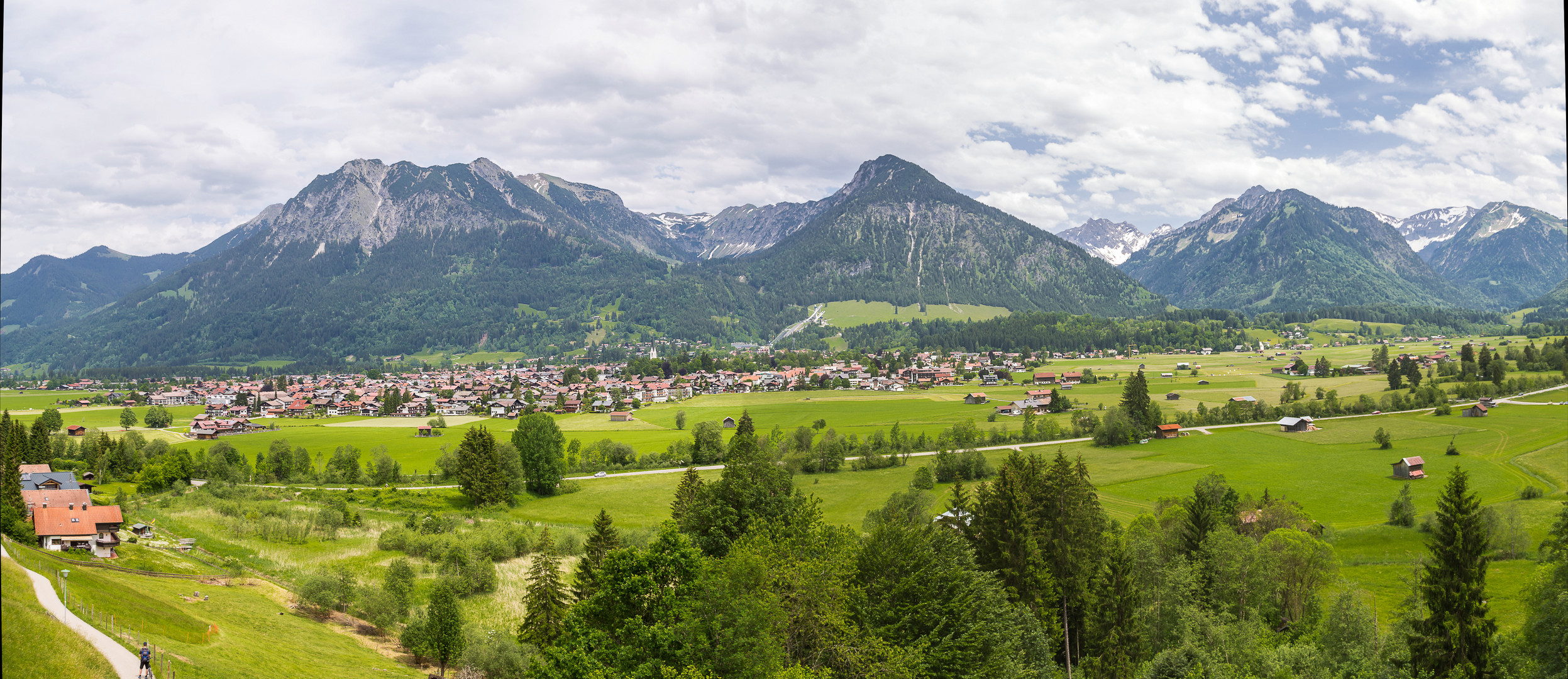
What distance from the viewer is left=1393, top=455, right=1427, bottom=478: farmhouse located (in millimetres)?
64125

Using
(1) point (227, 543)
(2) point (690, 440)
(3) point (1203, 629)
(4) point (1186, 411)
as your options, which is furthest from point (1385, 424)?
(1) point (227, 543)

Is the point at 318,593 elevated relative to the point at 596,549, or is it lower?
lower

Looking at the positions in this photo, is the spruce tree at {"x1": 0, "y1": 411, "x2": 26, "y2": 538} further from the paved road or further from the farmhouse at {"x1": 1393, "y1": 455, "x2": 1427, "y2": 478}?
the farmhouse at {"x1": 1393, "y1": 455, "x2": 1427, "y2": 478}

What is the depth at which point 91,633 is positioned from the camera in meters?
20.6

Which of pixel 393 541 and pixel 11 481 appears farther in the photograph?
pixel 393 541

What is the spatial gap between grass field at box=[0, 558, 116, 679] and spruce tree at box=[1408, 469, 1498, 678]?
38.8 m

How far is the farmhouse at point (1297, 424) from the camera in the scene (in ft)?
285

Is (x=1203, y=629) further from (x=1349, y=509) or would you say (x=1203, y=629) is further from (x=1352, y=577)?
(x=1349, y=509)

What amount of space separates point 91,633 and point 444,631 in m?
16.2

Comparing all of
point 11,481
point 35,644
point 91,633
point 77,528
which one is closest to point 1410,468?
point 35,644

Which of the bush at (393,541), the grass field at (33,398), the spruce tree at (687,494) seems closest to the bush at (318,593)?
the bush at (393,541)

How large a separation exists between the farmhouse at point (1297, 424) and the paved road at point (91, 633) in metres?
102

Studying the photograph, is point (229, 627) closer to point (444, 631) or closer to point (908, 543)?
point (444, 631)

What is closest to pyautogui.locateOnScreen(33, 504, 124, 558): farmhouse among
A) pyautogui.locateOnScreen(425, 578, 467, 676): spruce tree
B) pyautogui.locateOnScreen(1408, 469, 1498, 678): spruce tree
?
pyautogui.locateOnScreen(425, 578, 467, 676): spruce tree
